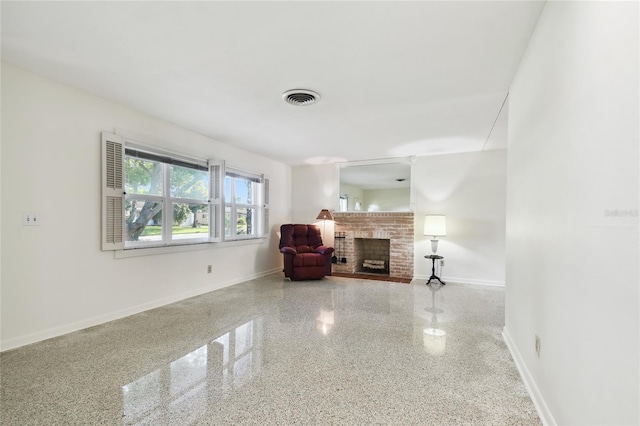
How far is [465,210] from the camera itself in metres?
5.14

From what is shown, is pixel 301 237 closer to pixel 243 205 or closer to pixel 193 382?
pixel 243 205

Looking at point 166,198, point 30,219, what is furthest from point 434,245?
point 30,219

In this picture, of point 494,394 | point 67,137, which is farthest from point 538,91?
point 67,137

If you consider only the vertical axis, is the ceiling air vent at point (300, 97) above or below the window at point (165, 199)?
above

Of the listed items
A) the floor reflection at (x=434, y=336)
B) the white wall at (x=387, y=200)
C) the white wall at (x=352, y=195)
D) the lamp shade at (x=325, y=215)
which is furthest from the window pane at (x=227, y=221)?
the floor reflection at (x=434, y=336)

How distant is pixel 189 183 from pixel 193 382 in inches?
114

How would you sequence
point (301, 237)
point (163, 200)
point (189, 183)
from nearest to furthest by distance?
point (163, 200)
point (189, 183)
point (301, 237)

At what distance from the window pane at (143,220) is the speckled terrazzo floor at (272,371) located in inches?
36.1

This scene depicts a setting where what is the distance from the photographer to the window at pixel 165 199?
3.12m

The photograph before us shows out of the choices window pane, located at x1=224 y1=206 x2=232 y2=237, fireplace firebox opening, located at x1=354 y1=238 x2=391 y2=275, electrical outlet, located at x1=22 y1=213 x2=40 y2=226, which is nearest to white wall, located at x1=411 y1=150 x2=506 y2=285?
fireplace firebox opening, located at x1=354 y1=238 x2=391 y2=275

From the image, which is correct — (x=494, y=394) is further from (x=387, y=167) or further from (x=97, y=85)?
(x=387, y=167)

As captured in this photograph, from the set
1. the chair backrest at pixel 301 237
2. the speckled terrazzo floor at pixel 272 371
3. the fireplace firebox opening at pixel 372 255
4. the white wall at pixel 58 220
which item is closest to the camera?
the speckled terrazzo floor at pixel 272 371

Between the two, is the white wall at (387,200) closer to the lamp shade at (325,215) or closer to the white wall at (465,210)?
the white wall at (465,210)

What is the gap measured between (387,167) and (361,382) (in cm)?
447
